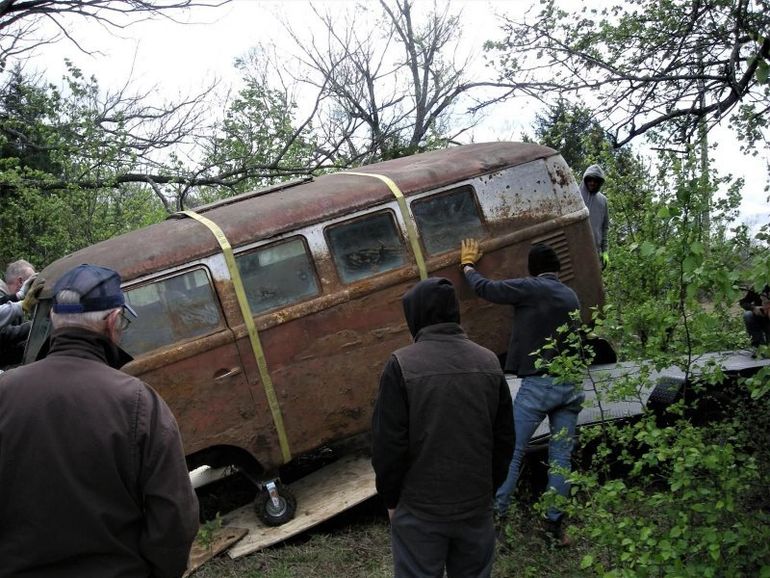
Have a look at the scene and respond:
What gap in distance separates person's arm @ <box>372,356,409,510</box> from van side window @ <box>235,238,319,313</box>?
3081mm

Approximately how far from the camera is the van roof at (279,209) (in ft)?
20.0

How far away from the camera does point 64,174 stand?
14.8 m

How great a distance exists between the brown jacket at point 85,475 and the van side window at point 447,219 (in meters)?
4.45

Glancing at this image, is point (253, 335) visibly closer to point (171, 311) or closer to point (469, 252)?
point (171, 311)

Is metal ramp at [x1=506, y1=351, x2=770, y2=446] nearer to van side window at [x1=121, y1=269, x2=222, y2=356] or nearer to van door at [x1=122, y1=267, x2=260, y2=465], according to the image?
van door at [x1=122, y1=267, x2=260, y2=465]

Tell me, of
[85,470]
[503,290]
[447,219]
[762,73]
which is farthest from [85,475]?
[447,219]

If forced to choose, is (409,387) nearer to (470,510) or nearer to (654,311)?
(470,510)

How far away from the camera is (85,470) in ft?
7.63

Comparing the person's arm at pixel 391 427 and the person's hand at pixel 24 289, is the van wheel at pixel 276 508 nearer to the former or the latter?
the person's hand at pixel 24 289

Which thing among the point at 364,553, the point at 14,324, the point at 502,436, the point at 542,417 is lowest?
the point at 364,553

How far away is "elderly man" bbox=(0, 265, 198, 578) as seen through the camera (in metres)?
2.29

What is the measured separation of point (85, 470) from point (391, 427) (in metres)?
1.36

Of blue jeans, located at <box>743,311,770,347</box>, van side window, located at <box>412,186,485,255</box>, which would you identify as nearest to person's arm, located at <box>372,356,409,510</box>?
van side window, located at <box>412,186,485,255</box>

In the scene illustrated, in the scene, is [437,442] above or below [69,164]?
below
